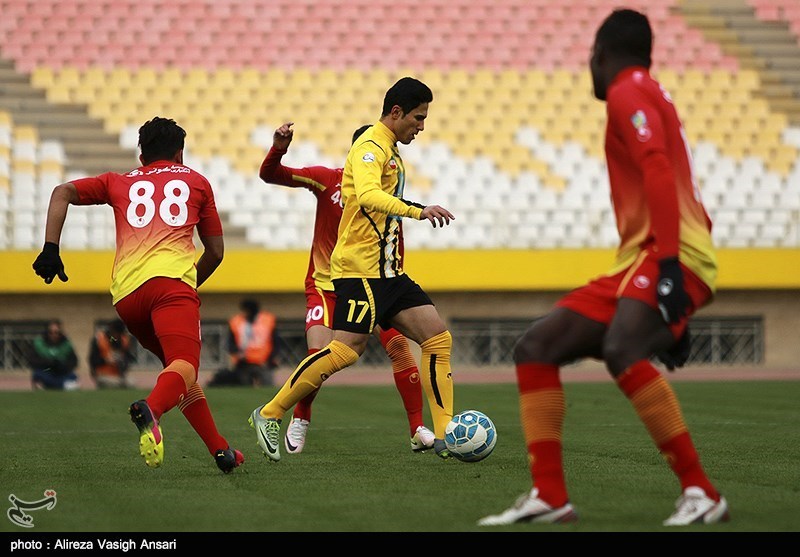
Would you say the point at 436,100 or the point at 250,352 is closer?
the point at 250,352

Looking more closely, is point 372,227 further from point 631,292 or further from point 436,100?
point 436,100

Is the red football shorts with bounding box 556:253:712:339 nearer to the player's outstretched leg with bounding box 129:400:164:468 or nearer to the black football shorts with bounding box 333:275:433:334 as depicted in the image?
the player's outstretched leg with bounding box 129:400:164:468

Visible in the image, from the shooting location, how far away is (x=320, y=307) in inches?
373

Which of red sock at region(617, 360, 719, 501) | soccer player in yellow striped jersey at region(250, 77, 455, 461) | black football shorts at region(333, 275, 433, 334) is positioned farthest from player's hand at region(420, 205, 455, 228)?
red sock at region(617, 360, 719, 501)

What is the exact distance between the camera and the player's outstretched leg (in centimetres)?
647

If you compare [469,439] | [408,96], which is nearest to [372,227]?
[408,96]

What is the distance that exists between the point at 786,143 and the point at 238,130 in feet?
33.9

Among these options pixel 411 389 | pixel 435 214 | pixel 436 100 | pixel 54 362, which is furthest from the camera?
pixel 436 100

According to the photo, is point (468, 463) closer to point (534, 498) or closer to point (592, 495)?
point (592, 495)

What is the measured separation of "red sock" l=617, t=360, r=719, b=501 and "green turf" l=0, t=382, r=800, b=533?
241 millimetres

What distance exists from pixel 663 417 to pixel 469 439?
2.64 metres

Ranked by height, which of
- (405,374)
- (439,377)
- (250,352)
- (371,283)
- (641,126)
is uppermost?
(641,126)

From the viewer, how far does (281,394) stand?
7.95 meters
